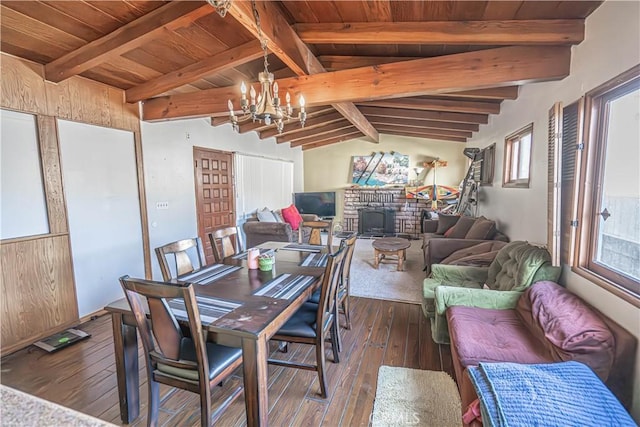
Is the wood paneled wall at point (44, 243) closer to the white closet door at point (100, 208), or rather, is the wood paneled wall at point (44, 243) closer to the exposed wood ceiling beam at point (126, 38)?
the white closet door at point (100, 208)

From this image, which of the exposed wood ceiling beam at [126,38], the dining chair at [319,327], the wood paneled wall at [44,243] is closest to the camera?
the dining chair at [319,327]

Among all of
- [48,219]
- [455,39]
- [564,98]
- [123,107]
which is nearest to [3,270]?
[48,219]

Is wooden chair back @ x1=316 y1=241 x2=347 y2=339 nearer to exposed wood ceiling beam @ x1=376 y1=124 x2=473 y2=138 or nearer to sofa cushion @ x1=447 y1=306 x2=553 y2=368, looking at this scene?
sofa cushion @ x1=447 y1=306 x2=553 y2=368

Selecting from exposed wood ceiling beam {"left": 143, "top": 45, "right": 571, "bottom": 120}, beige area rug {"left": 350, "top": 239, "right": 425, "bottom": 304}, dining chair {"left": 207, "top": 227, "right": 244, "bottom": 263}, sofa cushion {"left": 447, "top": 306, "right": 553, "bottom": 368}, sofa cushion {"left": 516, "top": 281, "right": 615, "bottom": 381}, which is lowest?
beige area rug {"left": 350, "top": 239, "right": 425, "bottom": 304}

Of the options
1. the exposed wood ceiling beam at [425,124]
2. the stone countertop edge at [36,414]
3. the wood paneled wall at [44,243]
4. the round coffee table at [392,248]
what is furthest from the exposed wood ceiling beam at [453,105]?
the stone countertop edge at [36,414]

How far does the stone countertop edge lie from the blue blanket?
140 cm

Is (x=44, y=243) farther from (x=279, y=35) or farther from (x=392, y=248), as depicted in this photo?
(x=392, y=248)

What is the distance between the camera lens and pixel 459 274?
2.92 m

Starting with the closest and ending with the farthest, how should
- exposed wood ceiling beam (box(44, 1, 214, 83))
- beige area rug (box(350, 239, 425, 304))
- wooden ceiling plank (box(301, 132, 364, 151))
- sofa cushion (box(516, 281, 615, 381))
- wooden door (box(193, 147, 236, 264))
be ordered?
Result: sofa cushion (box(516, 281, 615, 381)), exposed wood ceiling beam (box(44, 1, 214, 83)), beige area rug (box(350, 239, 425, 304)), wooden door (box(193, 147, 236, 264)), wooden ceiling plank (box(301, 132, 364, 151))

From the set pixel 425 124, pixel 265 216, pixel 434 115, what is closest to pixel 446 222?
pixel 434 115

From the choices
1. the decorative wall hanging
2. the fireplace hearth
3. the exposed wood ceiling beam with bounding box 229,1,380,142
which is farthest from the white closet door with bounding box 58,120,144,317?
the decorative wall hanging

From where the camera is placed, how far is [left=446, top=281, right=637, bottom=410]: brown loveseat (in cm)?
152

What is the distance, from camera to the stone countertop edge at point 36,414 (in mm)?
638

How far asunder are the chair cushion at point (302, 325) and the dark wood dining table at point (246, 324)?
0.17 m
